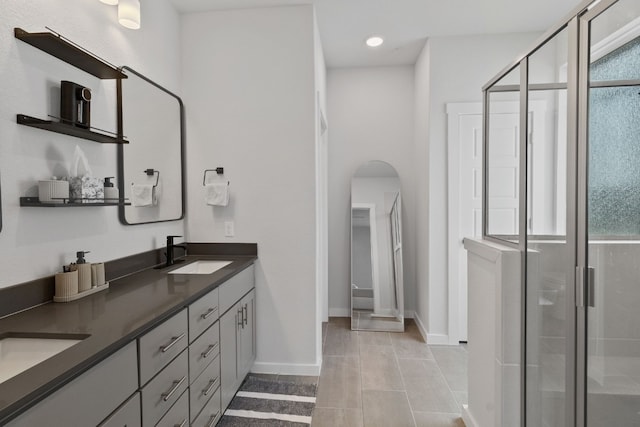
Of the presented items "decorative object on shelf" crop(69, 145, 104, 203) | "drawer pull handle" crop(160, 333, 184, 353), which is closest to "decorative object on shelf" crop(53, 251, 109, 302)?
"decorative object on shelf" crop(69, 145, 104, 203)

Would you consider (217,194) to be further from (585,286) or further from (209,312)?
(585,286)

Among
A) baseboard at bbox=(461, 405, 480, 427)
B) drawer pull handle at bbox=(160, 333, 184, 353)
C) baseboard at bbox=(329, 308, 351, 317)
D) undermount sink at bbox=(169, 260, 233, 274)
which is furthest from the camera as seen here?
baseboard at bbox=(329, 308, 351, 317)

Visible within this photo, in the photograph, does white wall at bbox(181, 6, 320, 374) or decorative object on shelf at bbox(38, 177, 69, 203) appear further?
white wall at bbox(181, 6, 320, 374)

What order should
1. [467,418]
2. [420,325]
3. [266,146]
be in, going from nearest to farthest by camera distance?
[467,418]
[266,146]
[420,325]

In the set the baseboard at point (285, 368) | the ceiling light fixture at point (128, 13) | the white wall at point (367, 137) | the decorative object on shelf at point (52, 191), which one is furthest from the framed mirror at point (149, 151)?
the white wall at point (367, 137)

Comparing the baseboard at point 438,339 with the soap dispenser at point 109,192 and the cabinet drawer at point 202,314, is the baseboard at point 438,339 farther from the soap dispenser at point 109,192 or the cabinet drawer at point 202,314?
the soap dispenser at point 109,192

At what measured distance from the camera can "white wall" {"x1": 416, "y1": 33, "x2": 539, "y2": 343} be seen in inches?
128

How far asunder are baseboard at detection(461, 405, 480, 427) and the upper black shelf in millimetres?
2700

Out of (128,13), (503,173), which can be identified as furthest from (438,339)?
(128,13)

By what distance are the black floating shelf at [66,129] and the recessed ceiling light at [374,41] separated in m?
2.45

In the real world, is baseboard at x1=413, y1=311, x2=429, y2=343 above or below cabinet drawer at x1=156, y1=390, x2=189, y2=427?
below

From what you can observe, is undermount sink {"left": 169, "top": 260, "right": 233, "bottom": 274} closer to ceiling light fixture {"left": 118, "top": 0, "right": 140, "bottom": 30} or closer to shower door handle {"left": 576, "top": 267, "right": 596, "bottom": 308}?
ceiling light fixture {"left": 118, "top": 0, "right": 140, "bottom": 30}

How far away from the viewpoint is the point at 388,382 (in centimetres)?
261

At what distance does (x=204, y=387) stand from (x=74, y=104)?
4.88 feet
